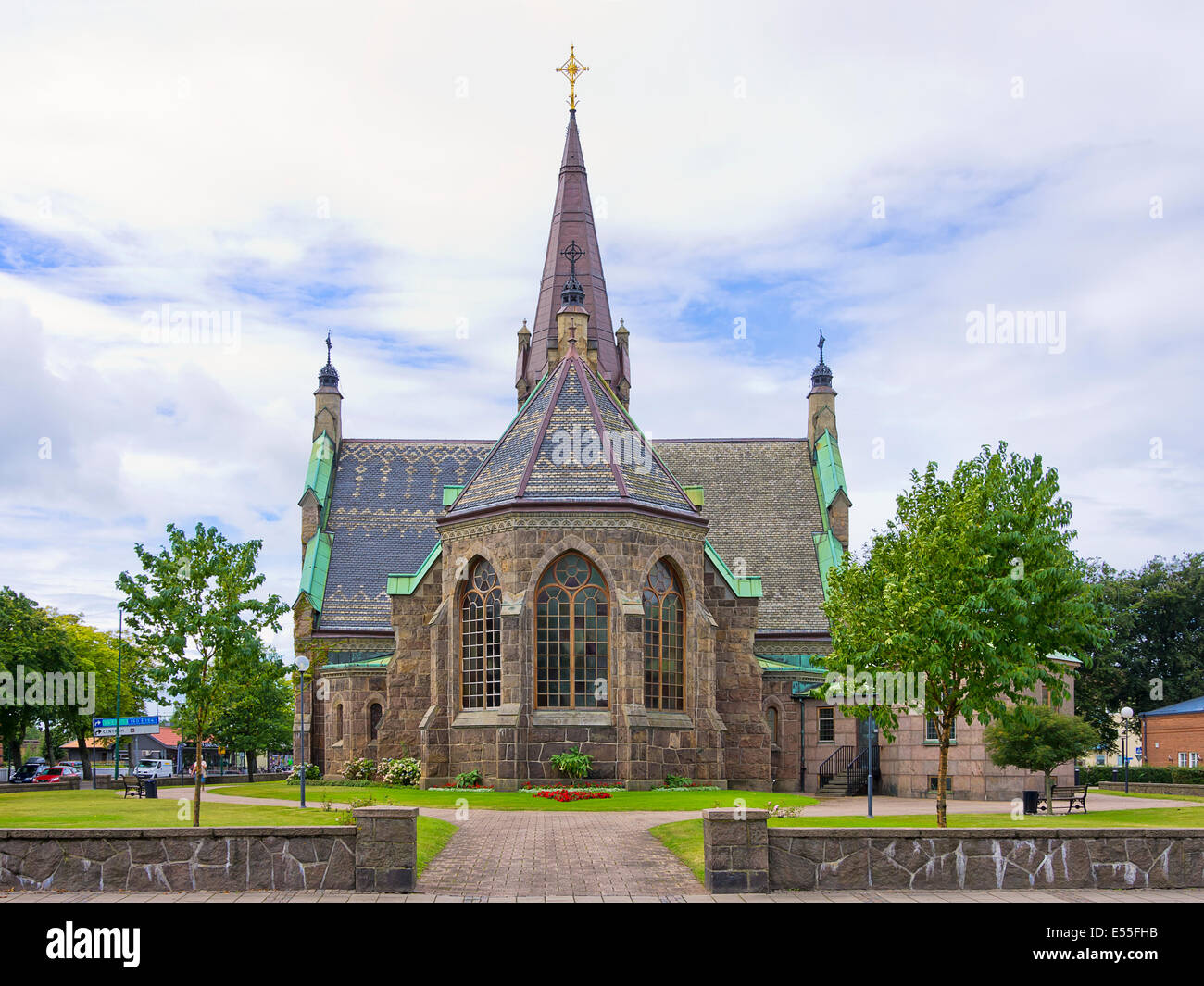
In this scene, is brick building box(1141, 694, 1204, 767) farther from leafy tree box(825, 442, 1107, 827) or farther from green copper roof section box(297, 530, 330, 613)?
green copper roof section box(297, 530, 330, 613)

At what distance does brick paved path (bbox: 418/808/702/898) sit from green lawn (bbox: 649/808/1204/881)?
1.04 feet

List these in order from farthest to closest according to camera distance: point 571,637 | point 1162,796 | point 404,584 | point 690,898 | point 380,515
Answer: point 380,515 → point 1162,796 → point 404,584 → point 571,637 → point 690,898

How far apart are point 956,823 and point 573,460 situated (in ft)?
57.0

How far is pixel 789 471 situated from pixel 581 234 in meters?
15.4

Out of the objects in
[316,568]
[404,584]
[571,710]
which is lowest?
[571,710]

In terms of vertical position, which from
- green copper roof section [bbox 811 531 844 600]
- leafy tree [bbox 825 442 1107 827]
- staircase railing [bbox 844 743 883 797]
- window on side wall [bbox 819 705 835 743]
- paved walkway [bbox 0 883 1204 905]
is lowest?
staircase railing [bbox 844 743 883 797]

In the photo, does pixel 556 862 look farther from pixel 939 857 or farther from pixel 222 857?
pixel 939 857

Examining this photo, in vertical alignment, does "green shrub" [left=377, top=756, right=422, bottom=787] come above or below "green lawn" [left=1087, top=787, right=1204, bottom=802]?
above

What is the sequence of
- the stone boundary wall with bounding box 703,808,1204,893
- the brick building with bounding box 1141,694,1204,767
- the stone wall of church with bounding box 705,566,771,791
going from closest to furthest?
1. the stone boundary wall with bounding box 703,808,1204,893
2. the stone wall of church with bounding box 705,566,771,791
3. the brick building with bounding box 1141,694,1204,767

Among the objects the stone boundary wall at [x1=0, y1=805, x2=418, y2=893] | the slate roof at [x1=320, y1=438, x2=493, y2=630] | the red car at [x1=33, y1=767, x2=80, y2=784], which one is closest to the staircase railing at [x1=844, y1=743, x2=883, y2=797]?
the slate roof at [x1=320, y1=438, x2=493, y2=630]

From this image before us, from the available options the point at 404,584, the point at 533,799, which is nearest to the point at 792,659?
the point at 404,584

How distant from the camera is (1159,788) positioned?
160ft

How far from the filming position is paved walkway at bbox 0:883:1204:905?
1488cm

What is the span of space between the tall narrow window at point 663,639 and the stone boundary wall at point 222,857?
2060cm
